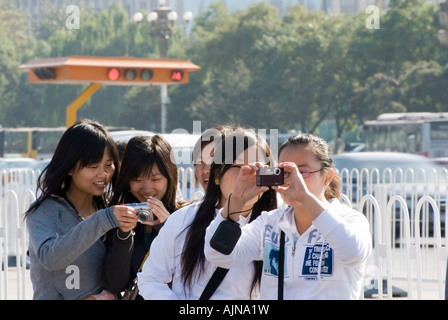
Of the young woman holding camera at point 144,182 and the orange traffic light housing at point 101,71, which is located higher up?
the orange traffic light housing at point 101,71

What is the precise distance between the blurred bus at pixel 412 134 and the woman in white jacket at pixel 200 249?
64.5 ft

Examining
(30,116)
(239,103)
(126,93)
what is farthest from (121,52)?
(239,103)

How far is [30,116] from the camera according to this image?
48.5 m

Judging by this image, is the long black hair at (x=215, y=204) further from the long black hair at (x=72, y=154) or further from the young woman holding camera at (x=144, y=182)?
the long black hair at (x=72, y=154)

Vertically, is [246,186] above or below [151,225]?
above

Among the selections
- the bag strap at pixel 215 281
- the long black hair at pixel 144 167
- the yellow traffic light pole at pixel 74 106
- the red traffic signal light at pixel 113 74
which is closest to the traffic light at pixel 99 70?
the red traffic signal light at pixel 113 74

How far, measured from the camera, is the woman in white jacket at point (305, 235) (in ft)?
8.04

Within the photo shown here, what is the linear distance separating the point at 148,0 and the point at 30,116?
1021 centimetres

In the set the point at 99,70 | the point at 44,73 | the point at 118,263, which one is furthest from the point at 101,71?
the point at 118,263

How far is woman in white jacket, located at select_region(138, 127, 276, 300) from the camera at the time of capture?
2.70 meters

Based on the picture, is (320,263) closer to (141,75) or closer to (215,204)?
(215,204)

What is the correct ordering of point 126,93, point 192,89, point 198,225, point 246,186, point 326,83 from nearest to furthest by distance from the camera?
point 246,186, point 198,225, point 326,83, point 192,89, point 126,93
